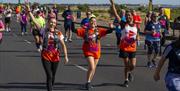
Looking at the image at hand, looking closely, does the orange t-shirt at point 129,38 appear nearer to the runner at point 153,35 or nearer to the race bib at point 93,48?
the race bib at point 93,48

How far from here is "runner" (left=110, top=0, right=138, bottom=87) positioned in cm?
1359

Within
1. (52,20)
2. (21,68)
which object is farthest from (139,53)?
(52,20)

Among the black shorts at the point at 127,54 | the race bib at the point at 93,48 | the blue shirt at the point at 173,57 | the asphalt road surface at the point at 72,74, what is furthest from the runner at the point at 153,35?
the blue shirt at the point at 173,57

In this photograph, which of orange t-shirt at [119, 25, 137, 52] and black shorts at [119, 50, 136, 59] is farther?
orange t-shirt at [119, 25, 137, 52]

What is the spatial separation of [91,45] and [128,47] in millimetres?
1138

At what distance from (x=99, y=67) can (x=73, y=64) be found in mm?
1163

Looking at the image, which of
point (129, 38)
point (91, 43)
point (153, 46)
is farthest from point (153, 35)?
point (91, 43)

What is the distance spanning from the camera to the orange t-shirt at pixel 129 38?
45.2 feet

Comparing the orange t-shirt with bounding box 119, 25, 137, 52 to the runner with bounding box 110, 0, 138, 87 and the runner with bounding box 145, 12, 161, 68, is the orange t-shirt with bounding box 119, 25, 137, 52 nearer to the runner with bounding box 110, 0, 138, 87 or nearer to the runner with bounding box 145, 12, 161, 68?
the runner with bounding box 110, 0, 138, 87

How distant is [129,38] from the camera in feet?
45.6

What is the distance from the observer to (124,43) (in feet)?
45.6

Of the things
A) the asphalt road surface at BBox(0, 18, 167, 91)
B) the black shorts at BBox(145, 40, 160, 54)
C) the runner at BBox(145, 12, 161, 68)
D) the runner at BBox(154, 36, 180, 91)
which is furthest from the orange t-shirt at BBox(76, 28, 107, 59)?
the runner at BBox(154, 36, 180, 91)

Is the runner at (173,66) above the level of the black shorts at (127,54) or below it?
above

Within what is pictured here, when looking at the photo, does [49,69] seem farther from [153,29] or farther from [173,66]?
[153,29]
